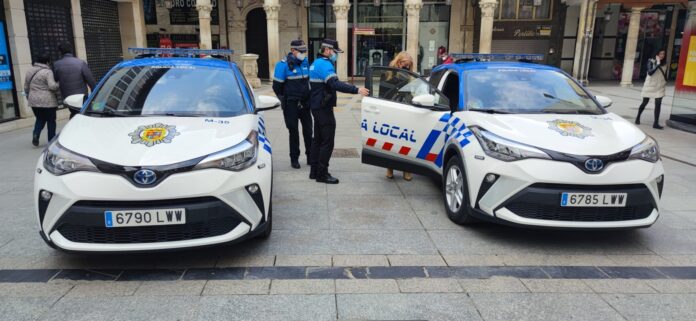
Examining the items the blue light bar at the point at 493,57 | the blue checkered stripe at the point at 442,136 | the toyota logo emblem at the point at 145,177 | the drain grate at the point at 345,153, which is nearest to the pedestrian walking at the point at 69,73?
the drain grate at the point at 345,153

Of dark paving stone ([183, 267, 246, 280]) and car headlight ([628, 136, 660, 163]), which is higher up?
car headlight ([628, 136, 660, 163])

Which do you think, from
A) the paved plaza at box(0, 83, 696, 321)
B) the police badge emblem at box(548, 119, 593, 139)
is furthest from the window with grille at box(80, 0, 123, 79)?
the police badge emblem at box(548, 119, 593, 139)

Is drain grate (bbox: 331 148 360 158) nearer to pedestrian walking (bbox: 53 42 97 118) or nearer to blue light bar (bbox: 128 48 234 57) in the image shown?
blue light bar (bbox: 128 48 234 57)

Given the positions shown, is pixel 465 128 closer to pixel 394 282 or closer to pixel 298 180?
pixel 394 282

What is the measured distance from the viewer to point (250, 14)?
88.0 ft

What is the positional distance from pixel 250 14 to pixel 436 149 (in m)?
23.4

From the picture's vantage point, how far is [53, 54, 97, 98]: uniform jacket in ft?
28.8

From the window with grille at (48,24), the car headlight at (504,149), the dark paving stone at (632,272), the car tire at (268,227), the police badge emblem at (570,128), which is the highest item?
the window with grille at (48,24)

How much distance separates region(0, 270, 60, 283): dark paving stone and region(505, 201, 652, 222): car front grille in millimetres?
3753

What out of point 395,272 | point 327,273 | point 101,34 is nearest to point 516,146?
point 395,272

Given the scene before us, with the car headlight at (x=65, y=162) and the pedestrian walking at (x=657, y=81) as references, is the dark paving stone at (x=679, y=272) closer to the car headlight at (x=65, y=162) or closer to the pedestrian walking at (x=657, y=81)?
the car headlight at (x=65, y=162)

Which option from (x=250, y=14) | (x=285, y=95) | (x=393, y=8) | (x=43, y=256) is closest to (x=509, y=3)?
(x=393, y=8)

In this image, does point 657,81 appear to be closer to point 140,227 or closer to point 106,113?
point 106,113

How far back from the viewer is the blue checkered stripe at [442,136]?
498 cm
